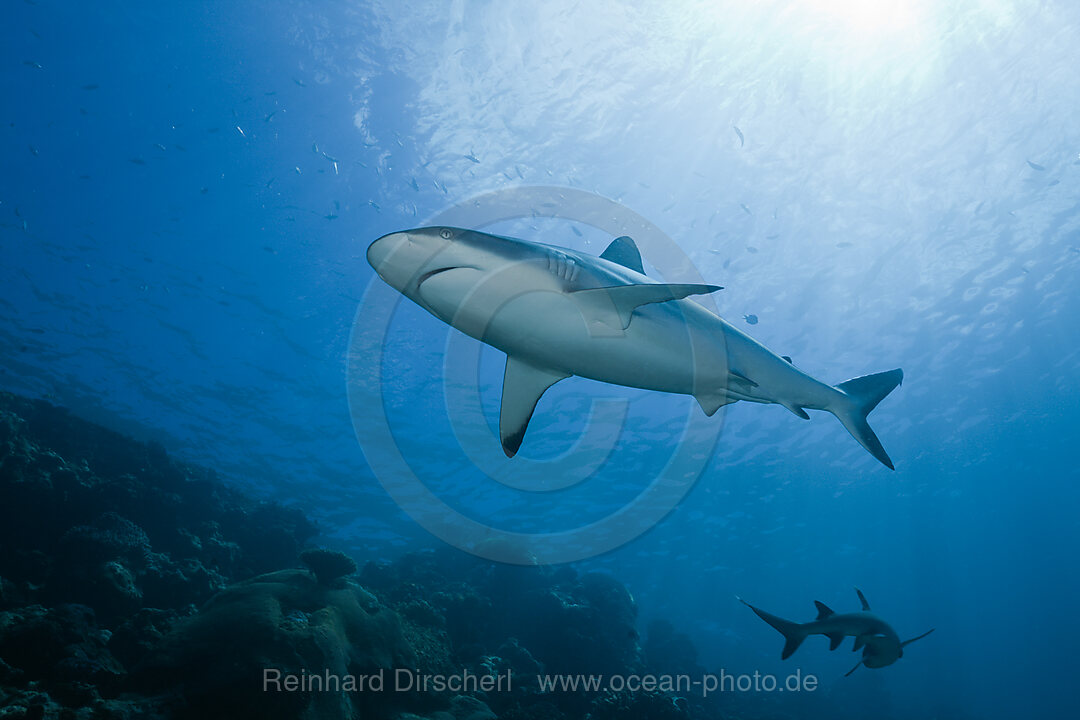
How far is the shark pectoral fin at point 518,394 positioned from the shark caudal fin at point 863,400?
10.4ft

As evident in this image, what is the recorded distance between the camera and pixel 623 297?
2.70 metres

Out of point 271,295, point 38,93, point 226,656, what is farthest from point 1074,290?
point 38,93

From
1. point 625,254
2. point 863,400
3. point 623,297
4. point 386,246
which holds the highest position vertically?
point 625,254

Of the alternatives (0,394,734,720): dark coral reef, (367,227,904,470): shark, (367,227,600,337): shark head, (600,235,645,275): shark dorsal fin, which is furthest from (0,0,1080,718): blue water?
(367,227,600,337): shark head

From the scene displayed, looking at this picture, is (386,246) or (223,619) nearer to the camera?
(386,246)

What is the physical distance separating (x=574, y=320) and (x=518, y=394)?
97cm

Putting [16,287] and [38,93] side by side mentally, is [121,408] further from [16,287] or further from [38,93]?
[38,93]

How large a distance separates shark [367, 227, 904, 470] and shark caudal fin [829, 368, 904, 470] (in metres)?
0.08

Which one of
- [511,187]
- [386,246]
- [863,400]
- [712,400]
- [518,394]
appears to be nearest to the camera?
[386,246]

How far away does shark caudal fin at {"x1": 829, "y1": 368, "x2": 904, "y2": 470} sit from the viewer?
4.48 m

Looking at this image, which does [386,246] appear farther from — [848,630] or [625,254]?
[848,630]

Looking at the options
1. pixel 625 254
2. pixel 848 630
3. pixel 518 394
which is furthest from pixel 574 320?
pixel 848 630

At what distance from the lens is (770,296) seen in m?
16.0

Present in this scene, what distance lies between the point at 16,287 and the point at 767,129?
29.3 metres
